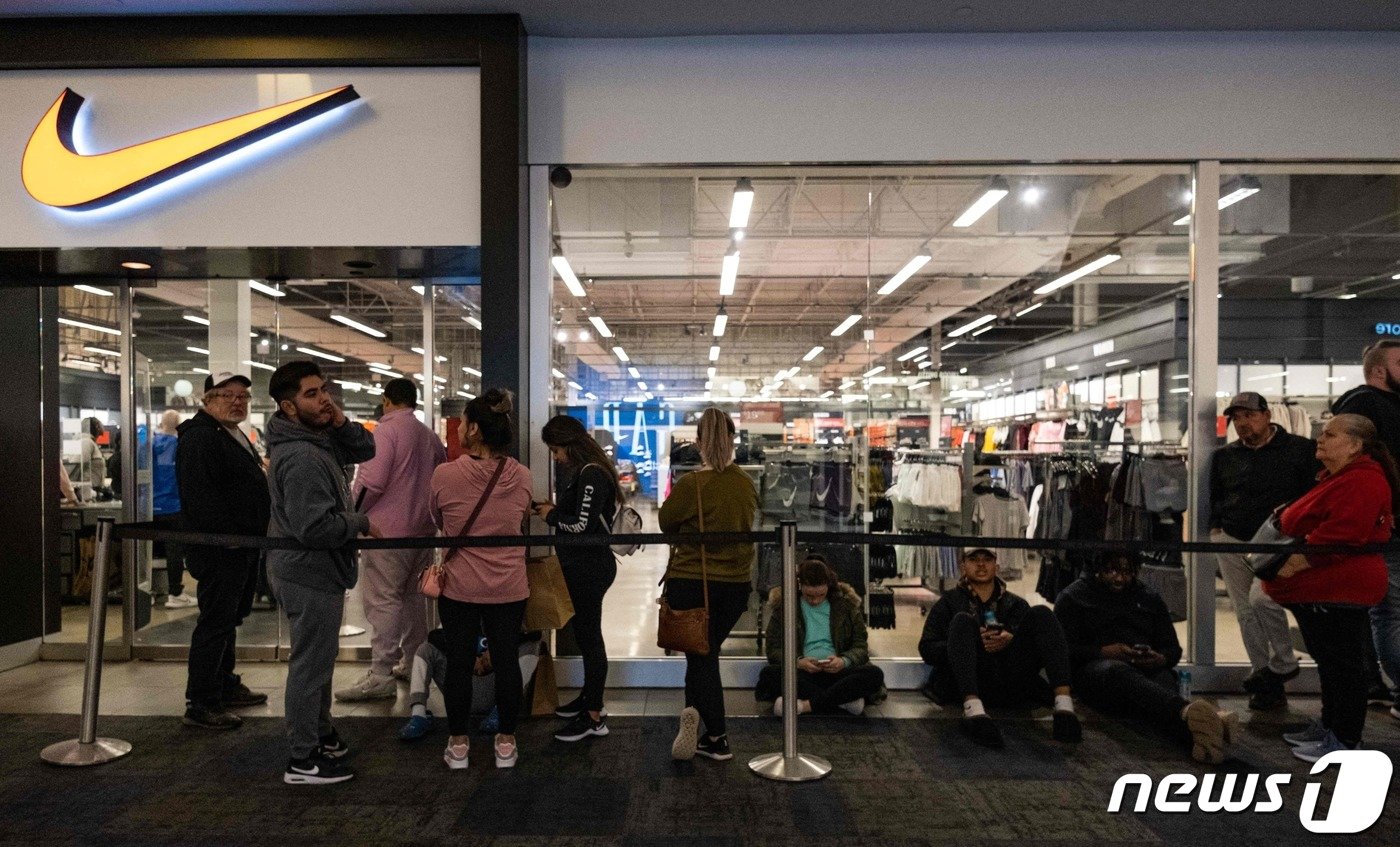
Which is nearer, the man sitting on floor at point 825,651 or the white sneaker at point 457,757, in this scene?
the white sneaker at point 457,757

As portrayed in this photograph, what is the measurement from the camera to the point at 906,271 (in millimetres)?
5785

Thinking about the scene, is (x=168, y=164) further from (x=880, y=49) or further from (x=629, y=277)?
(x=880, y=49)

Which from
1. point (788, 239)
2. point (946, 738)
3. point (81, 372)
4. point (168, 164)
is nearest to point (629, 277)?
point (788, 239)

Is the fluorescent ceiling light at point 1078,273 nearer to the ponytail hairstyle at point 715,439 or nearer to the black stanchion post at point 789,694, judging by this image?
the ponytail hairstyle at point 715,439

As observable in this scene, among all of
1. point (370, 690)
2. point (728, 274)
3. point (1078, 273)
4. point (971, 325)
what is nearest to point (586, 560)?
point (370, 690)

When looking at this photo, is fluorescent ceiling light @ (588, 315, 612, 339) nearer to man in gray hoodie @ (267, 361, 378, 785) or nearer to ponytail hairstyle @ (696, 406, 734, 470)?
ponytail hairstyle @ (696, 406, 734, 470)

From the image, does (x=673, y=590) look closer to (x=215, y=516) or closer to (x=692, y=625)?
(x=692, y=625)

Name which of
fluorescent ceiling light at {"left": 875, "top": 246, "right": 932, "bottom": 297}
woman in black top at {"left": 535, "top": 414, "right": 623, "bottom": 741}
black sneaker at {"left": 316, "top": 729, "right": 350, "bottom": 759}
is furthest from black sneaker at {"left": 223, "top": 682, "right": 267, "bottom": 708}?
fluorescent ceiling light at {"left": 875, "top": 246, "right": 932, "bottom": 297}

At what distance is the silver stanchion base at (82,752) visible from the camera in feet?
12.6

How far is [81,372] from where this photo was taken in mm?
6492

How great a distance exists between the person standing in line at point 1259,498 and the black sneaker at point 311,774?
4.42 m

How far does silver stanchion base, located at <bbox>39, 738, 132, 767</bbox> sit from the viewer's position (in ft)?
12.6

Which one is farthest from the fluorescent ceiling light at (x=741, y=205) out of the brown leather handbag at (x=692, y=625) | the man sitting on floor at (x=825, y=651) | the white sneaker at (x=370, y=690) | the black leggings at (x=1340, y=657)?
the black leggings at (x=1340, y=657)

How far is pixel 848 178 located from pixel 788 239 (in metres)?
0.50
